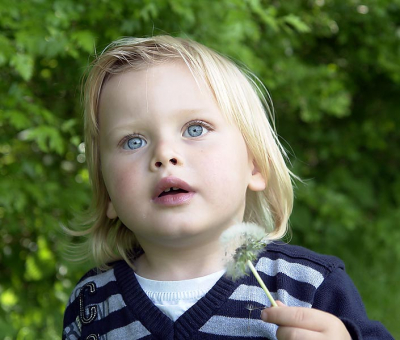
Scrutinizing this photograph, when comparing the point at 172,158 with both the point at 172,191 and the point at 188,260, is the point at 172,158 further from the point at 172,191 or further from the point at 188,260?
the point at 188,260

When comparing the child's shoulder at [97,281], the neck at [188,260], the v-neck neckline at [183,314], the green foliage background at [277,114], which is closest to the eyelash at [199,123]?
the neck at [188,260]

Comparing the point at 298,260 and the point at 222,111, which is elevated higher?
the point at 222,111

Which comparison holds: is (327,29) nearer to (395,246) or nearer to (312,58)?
(312,58)

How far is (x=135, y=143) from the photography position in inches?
75.2

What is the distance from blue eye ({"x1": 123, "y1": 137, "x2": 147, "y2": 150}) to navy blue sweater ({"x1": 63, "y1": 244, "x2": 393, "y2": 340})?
1.55 ft

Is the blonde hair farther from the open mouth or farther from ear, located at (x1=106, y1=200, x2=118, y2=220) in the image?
the open mouth

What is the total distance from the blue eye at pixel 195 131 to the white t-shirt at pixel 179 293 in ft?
1.52

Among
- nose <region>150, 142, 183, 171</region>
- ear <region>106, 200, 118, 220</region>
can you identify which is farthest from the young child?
ear <region>106, 200, 118, 220</region>

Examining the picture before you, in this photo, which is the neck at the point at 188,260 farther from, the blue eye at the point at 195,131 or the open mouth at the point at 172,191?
the blue eye at the point at 195,131

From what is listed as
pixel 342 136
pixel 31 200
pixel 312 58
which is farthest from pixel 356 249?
pixel 31 200

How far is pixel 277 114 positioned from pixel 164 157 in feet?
7.88

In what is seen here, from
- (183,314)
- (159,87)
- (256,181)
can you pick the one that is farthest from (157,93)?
(183,314)

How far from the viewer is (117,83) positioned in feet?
6.57

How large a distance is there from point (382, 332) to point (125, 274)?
2.88 feet
